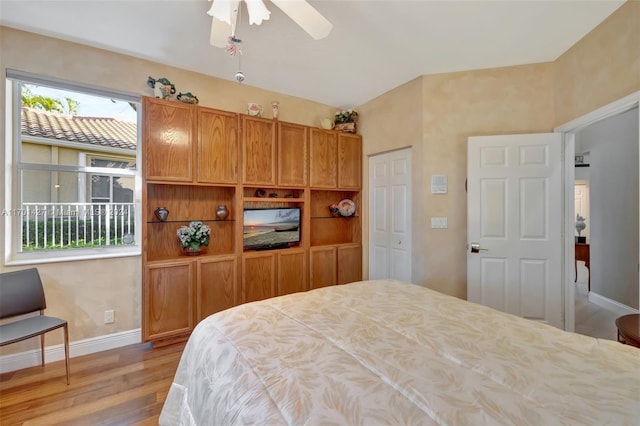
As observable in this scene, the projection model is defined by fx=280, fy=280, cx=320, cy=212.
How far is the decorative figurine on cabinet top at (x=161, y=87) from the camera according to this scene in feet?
8.63

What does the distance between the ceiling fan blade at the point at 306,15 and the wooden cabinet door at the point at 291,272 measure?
2.21 metres

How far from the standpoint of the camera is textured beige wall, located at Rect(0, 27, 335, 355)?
228 cm

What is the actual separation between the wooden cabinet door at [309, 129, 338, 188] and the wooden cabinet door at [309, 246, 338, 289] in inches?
32.2

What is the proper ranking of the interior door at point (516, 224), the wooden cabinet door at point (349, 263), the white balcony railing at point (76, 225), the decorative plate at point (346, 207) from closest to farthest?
the white balcony railing at point (76, 225), the interior door at point (516, 224), the wooden cabinet door at point (349, 263), the decorative plate at point (346, 207)

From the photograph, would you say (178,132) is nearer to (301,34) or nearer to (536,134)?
(301,34)

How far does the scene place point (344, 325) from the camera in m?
1.36

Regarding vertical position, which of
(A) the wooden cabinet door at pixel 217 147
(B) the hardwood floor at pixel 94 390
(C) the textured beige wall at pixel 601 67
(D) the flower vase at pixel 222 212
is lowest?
(B) the hardwood floor at pixel 94 390

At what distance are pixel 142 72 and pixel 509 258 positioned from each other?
157 inches

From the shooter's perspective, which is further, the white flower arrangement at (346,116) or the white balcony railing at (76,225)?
the white flower arrangement at (346,116)

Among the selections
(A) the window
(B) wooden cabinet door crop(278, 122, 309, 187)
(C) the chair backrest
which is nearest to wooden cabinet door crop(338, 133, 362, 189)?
(B) wooden cabinet door crop(278, 122, 309, 187)

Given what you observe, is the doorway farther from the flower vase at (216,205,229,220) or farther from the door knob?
the flower vase at (216,205,229,220)

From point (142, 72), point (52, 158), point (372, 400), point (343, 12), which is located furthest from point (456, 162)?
point (52, 158)

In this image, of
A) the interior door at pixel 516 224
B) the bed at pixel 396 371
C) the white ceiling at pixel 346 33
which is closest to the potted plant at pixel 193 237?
the bed at pixel 396 371

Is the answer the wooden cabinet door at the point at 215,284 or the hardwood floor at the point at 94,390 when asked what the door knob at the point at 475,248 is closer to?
the wooden cabinet door at the point at 215,284
